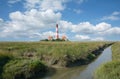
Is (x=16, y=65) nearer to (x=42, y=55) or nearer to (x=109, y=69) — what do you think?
(x=109, y=69)

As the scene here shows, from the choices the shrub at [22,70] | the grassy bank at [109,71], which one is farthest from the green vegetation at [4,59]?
the grassy bank at [109,71]

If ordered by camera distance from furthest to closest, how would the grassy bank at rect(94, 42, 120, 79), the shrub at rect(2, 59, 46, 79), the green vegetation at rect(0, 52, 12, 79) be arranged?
1. the green vegetation at rect(0, 52, 12, 79)
2. the shrub at rect(2, 59, 46, 79)
3. the grassy bank at rect(94, 42, 120, 79)

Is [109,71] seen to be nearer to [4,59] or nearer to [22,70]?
[22,70]

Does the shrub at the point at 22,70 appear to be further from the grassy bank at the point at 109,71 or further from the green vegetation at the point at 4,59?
the grassy bank at the point at 109,71

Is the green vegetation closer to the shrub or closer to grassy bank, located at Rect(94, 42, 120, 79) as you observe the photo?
the shrub

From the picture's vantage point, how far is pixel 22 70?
1695cm

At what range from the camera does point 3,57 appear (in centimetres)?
1884

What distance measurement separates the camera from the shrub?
16406 mm

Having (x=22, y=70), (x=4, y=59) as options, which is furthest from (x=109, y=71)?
(x=4, y=59)

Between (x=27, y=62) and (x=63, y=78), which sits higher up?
(x=27, y=62)

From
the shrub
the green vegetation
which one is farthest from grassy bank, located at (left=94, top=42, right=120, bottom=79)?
the green vegetation

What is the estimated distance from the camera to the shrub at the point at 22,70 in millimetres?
16406

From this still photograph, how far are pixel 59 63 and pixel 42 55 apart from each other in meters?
3.41

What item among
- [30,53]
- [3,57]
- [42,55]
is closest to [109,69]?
[3,57]
